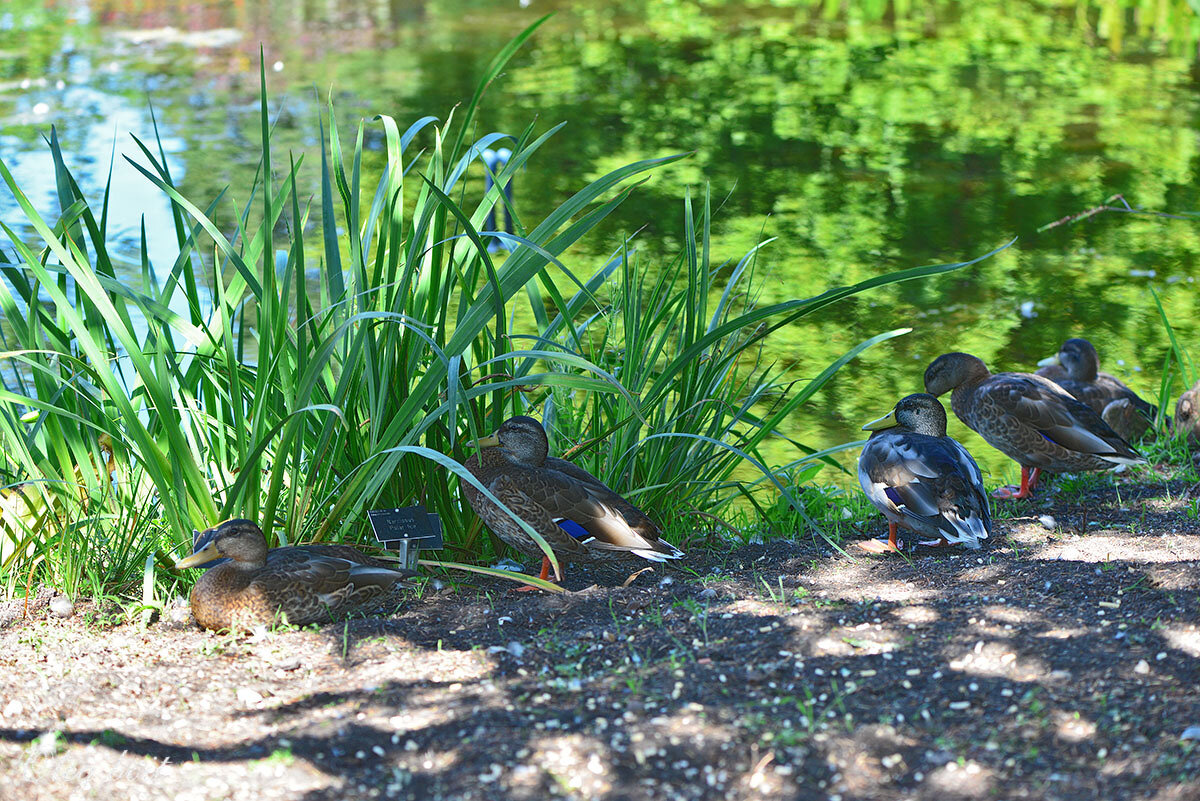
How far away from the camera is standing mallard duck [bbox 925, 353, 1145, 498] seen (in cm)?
486

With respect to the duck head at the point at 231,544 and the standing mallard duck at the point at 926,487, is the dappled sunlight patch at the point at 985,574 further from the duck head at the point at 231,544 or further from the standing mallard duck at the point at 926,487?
the duck head at the point at 231,544

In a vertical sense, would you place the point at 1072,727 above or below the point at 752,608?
above

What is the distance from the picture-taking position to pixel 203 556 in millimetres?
3654

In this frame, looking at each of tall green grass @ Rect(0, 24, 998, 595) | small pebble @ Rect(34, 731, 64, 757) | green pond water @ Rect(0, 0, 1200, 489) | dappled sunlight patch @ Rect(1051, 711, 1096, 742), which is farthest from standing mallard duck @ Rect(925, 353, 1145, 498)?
small pebble @ Rect(34, 731, 64, 757)

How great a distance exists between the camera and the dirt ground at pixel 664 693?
9.18 feet

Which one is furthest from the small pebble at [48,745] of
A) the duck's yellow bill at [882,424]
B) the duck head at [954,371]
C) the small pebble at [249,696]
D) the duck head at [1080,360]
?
the duck head at [1080,360]

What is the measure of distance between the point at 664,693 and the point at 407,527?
3.61ft

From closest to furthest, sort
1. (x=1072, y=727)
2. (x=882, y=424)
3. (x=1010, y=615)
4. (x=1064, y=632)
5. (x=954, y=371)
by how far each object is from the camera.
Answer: (x=1072, y=727), (x=1064, y=632), (x=1010, y=615), (x=882, y=424), (x=954, y=371)

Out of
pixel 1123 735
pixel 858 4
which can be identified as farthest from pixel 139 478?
pixel 858 4

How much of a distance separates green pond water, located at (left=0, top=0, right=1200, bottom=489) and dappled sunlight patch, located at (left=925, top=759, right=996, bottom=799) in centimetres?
273

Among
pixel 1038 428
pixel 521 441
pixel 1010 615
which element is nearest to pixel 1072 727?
pixel 1010 615

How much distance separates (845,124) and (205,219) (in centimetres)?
897

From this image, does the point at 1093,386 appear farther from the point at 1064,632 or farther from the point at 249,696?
the point at 249,696

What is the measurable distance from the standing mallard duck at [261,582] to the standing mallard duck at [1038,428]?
267 centimetres
